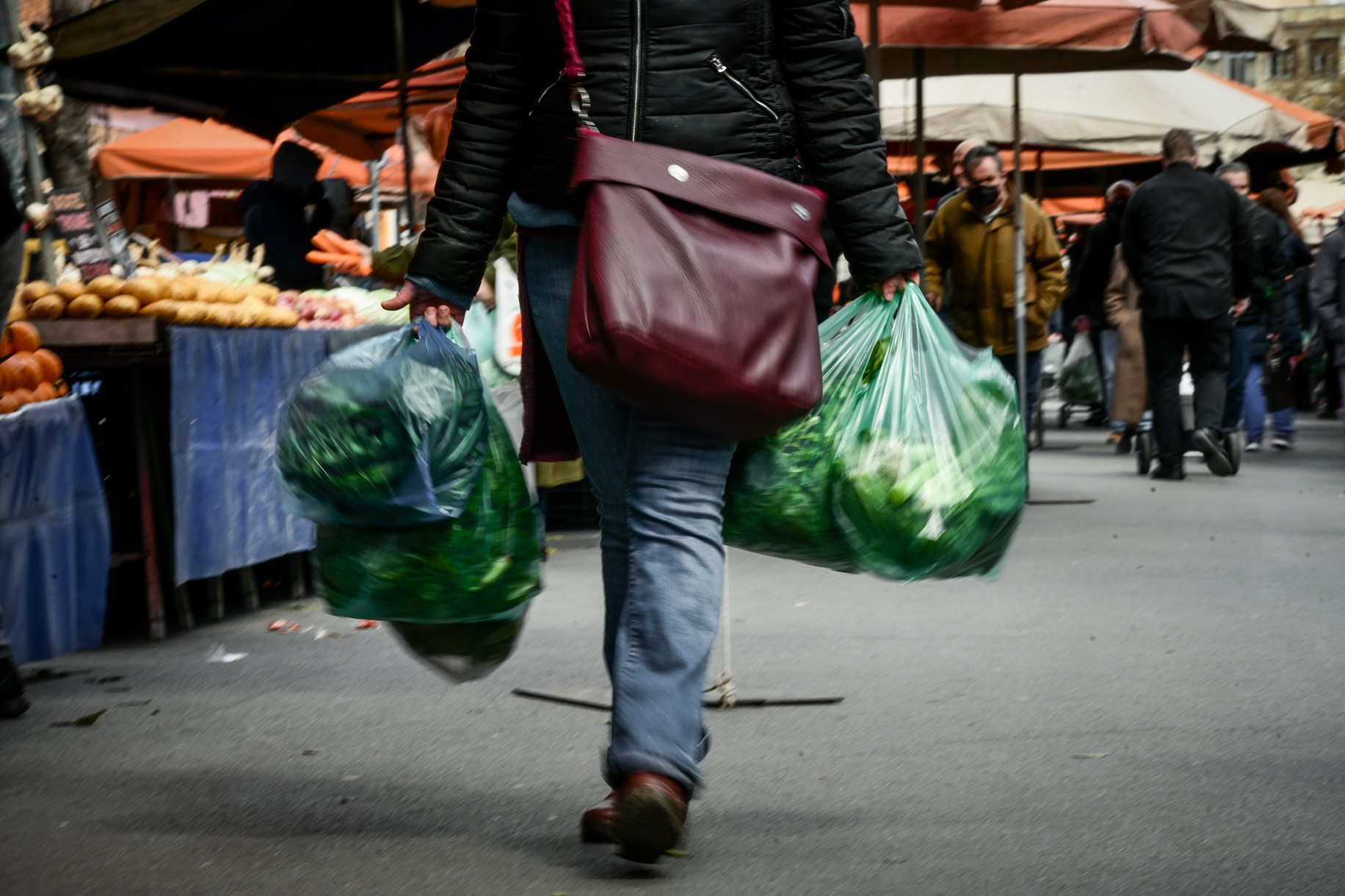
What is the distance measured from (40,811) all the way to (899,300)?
2.08m

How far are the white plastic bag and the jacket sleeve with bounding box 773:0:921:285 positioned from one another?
160 inches

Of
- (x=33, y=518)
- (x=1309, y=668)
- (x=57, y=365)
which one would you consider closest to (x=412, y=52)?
(x=57, y=365)

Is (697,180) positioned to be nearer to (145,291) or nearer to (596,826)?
(596,826)

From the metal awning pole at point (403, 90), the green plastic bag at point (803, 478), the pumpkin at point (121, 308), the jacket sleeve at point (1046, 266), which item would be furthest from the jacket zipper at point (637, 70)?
the jacket sleeve at point (1046, 266)

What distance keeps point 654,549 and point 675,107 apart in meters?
0.79

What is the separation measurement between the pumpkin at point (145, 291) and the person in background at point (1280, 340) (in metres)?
8.97

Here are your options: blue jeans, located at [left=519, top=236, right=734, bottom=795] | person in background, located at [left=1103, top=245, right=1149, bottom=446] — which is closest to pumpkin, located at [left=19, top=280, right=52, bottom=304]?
blue jeans, located at [left=519, top=236, right=734, bottom=795]

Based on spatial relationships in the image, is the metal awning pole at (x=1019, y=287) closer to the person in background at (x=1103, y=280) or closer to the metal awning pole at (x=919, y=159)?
the metal awning pole at (x=919, y=159)

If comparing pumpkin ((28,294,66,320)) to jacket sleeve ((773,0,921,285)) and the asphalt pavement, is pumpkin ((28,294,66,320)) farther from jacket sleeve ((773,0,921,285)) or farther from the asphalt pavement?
jacket sleeve ((773,0,921,285))

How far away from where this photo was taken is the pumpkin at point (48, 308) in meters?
5.76

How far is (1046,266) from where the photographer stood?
10.8 m

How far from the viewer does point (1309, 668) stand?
495cm

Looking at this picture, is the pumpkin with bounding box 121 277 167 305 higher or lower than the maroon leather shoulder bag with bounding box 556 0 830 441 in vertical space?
lower

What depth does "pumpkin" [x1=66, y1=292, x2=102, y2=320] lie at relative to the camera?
5762 millimetres
